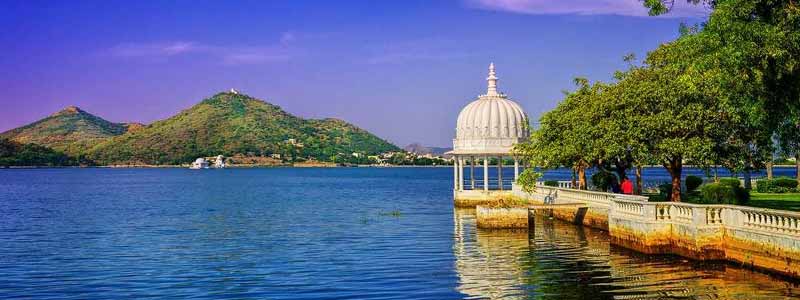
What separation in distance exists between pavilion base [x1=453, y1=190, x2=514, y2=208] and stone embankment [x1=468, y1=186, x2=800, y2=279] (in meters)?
17.2

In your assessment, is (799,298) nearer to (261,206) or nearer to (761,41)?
(761,41)

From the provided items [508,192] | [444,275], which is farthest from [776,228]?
[508,192]

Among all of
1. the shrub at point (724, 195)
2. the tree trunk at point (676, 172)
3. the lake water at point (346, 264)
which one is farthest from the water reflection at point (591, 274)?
the shrub at point (724, 195)

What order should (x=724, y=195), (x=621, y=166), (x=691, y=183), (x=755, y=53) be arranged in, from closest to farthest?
(x=755, y=53), (x=724, y=195), (x=621, y=166), (x=691, y=183)

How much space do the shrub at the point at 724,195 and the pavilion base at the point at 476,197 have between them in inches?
638

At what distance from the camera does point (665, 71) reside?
1419 inches

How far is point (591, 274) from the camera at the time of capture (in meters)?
25.6

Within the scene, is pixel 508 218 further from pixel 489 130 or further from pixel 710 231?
pixel 489 130

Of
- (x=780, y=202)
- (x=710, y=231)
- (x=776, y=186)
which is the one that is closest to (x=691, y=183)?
(x=776, y=186)

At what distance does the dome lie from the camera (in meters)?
55.1

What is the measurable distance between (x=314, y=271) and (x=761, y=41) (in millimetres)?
16072

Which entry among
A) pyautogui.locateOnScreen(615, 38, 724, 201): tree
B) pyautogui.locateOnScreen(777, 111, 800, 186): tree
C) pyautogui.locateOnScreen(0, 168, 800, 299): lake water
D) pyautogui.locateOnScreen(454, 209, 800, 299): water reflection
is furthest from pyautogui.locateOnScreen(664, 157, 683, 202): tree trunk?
pyautogui.locateOnScreen(777, 111, 800, 186): tree

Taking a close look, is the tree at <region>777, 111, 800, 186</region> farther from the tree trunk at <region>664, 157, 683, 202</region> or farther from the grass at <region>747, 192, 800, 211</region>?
the grass at <region>747, 192, 800, 211</region>

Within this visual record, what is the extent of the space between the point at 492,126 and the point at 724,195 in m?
19.9
